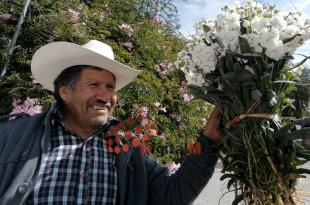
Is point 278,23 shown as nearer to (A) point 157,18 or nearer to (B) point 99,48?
(B) point 99,48

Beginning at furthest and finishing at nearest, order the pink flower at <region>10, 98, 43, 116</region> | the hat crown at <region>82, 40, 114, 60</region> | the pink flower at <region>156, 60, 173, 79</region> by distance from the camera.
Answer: the pink flower at <region>156, 60, 173, 79</region>, the pink flower at <region>10, 98, 43, 116</region>, the hat crown at <region>82, 40, 114, 60</region>

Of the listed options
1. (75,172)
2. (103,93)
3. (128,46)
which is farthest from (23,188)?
(128,46)

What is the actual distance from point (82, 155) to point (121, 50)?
1.55m

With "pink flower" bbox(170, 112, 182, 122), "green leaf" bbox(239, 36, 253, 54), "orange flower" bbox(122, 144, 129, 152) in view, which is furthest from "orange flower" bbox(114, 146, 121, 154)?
"pink flower" bbox(170, 112, 182, 122)

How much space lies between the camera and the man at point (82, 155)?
81.0 inches

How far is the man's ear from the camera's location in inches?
94.9

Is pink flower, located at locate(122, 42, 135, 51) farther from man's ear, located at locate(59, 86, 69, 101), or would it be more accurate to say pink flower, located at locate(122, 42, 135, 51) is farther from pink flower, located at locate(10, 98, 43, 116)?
man's ear, located at locate(59, 86, 69, 101)

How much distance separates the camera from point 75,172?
215 cm

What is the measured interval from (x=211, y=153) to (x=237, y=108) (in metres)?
0.42

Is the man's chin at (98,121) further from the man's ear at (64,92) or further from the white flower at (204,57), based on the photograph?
the white flower at (204,57)

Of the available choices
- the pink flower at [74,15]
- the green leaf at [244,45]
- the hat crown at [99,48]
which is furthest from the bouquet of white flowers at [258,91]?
the pink flower at [74,15]

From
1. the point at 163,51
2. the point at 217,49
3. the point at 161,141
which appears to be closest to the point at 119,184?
the point at 217,49

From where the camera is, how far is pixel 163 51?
4.03 metres

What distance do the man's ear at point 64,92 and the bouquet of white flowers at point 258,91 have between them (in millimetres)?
911
